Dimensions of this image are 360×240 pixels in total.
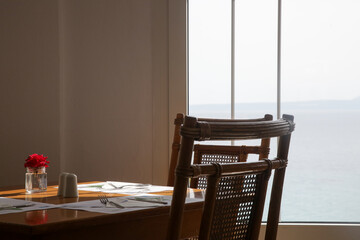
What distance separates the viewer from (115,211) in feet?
→ 5.29

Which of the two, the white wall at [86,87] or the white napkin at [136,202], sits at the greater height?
the white wall at [86,87]

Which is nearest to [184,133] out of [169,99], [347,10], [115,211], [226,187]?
[226,187]

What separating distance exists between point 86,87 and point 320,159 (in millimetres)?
1458

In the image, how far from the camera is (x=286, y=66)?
3.23 m

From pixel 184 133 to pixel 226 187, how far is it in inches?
8.3

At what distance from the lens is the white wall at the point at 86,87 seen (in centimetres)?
304

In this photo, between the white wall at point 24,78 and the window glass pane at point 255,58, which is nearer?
the white wall at point 24,78

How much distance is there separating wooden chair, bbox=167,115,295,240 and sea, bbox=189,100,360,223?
73.3 inches

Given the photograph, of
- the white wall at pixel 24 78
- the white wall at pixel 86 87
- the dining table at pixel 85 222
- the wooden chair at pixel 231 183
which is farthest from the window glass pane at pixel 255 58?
the wooden chair at pixel 231 183

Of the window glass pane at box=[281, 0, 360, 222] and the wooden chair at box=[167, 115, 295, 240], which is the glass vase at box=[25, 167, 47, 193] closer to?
the wooden chair at box=[167, 115, 295, 240]

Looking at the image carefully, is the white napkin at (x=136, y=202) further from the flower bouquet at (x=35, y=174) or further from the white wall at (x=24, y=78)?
the white wall at (x=24, y=78)

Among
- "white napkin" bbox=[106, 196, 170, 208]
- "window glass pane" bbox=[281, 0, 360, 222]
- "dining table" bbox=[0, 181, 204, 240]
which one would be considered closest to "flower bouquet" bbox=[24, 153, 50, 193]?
"dining table" bbox=[0, 181, 204, 240]

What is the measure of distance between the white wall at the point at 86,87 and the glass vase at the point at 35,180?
0.96m

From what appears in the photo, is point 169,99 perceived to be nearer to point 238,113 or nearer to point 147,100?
point 147,100
